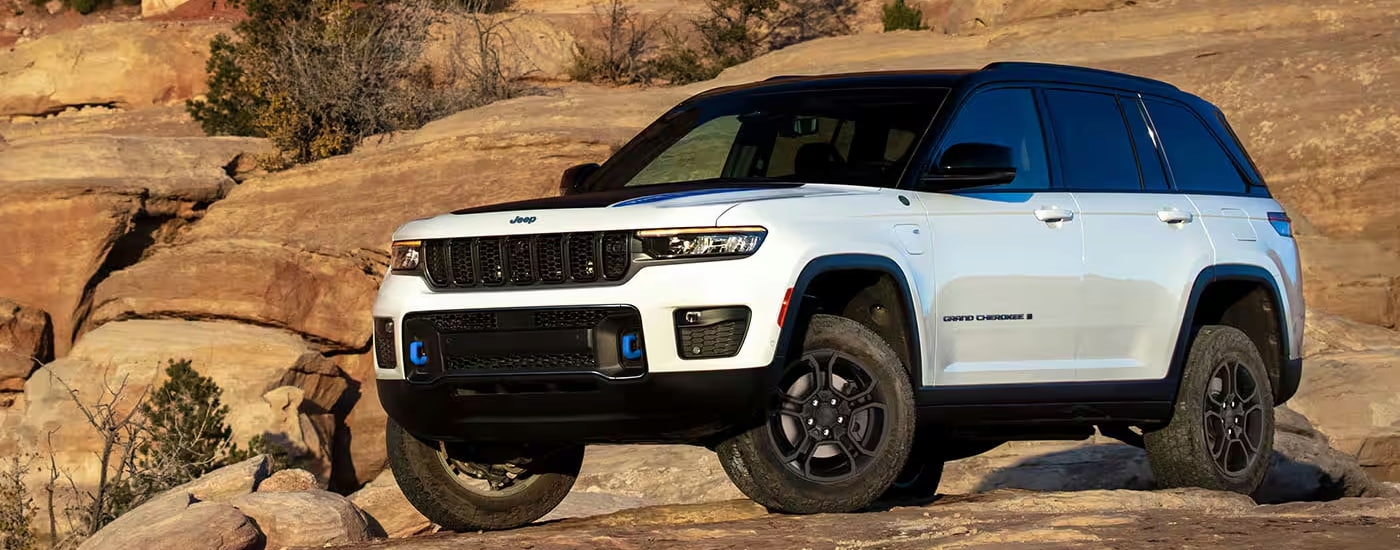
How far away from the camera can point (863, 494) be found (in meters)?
6.71

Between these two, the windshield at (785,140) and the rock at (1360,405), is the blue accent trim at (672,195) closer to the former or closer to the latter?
the windshield at (785,140)

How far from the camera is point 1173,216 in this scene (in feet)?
27.3

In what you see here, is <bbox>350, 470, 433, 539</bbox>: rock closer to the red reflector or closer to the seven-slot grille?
the seven-slot grille

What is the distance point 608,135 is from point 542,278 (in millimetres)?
14959

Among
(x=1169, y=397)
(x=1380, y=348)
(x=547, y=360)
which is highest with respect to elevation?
(x=547, y=360)

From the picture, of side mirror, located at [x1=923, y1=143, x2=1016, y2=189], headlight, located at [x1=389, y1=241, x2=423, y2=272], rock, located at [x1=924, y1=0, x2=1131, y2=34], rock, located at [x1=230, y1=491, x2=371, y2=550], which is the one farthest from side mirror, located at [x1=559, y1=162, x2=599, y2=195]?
rock, located at [x1=924, y1=0, x2=1131, y2=34]

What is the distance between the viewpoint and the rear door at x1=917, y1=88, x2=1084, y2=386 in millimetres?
7156

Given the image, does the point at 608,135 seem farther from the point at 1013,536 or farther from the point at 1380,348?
the point at 1013,536

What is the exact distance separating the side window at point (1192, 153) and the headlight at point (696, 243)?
122 inches

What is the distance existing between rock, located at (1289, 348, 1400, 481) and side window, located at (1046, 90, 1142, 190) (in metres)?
6.88

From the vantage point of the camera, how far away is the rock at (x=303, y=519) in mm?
8789

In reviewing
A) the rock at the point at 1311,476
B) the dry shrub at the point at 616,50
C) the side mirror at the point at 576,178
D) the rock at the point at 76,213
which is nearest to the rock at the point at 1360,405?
the rock at the point at 1311,476

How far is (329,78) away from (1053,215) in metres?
18.3

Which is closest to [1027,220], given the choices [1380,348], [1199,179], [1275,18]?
[1199,179]
